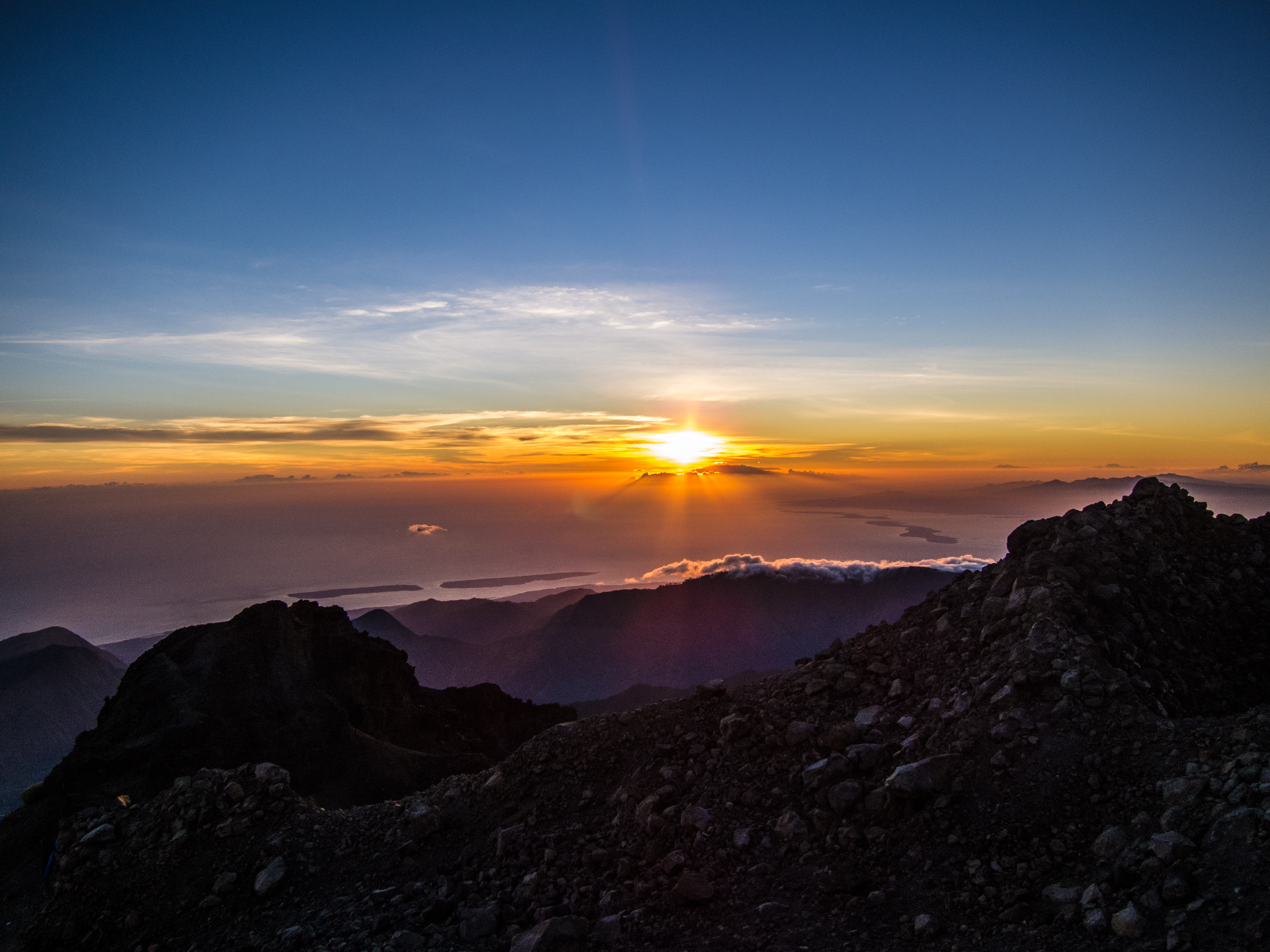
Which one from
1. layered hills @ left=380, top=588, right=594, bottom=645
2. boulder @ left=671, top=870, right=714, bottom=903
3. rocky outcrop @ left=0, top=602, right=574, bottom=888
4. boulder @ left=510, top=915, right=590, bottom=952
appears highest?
boulder @ left=671, top=870, right=714, bottom=903

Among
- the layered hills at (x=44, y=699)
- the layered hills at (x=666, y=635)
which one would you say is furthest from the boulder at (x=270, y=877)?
the layered hills at (x=666, y=635)

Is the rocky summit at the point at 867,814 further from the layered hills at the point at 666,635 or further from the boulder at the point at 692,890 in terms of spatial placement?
the layered hills at the point at 666,635

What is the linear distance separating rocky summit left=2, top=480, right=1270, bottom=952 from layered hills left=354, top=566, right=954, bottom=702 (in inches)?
2622

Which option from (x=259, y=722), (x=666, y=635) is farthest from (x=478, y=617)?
(x=259, y=722)

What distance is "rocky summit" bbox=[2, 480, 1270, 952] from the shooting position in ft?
19.4

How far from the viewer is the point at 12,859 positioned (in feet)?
Answer: 51.8

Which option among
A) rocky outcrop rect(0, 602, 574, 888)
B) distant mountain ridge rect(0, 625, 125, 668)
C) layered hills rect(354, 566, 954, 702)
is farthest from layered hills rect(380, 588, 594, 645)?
rocky outcrop rect(0, 602, 574, 888)

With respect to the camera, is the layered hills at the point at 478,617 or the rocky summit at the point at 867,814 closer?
the rocky summit at the point at 867,814

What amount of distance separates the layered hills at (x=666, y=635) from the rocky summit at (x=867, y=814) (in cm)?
6661

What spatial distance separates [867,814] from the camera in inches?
292

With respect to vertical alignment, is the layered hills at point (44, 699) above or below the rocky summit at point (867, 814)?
below

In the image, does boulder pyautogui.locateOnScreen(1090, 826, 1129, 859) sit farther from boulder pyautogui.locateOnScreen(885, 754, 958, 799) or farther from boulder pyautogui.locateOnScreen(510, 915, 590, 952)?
boulder pyautogui.locateOnScreen(510, 915, 590, 952)

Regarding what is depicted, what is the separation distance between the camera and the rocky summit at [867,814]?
590cm

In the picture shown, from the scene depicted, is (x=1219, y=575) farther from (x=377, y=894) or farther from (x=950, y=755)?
(x=377, y=894)
